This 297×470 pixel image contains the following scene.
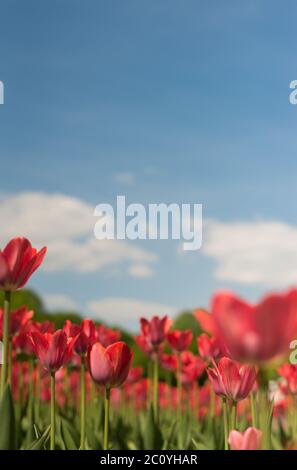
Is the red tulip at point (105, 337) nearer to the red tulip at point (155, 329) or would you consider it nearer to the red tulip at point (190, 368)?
the red tulip at point (155, 329)

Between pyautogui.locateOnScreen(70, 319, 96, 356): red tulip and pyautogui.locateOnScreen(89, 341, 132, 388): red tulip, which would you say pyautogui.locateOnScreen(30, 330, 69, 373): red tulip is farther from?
pyautogui.locateOnScreen(70, 319, 96, 356): red tulip

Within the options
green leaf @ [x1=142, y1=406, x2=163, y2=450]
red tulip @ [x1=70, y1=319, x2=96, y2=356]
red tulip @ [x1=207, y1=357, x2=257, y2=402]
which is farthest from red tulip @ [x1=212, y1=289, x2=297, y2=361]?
green leaf @ [x1=142, y1=406, x2=163, y2=450]

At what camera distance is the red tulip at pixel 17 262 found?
3.73 ft

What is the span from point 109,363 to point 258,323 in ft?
1.81

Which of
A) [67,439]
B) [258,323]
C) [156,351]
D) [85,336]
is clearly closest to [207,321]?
[258,323]

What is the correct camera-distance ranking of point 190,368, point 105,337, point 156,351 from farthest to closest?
1. point 190,368
2. point 105,337
3. point 156,351

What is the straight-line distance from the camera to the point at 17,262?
1.14m

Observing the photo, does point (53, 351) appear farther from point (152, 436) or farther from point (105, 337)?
point (105, 337)

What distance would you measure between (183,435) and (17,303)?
6.87 meters

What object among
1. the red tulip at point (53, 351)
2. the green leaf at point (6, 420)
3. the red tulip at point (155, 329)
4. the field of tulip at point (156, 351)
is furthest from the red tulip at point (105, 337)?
the green leaf at point (6, 420)

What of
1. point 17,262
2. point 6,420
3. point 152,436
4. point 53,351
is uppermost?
point 17,262

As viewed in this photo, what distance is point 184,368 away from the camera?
3.09m
